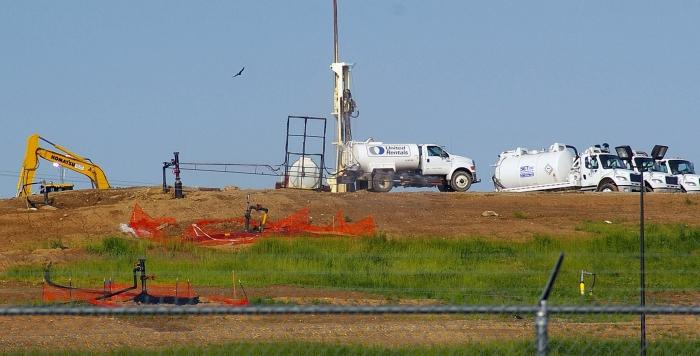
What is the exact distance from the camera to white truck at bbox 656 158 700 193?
151 feet

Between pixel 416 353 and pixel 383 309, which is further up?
pixel 383 309

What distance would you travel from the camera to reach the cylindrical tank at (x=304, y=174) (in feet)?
147

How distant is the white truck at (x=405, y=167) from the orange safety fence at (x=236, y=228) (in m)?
9.16

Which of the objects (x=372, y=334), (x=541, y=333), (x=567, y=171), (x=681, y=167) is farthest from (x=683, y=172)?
(x=541, y=333)

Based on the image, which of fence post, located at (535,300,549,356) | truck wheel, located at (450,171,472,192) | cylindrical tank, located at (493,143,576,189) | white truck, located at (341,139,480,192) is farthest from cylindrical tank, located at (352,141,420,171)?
fence post, located at (535,300,549,356)

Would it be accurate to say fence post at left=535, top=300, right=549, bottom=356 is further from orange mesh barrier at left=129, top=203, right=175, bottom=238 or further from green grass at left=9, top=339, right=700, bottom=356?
orange mesh barrier at left=129, top=203, right=175, bottom=238

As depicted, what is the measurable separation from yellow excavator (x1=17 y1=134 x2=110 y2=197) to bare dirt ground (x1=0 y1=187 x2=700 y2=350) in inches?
155

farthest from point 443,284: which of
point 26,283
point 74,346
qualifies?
point 74,346

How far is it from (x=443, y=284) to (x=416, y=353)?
1120 centimetres

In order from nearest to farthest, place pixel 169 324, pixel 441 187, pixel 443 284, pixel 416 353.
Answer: pixel 416 353
pixel 169 324
pixel 443 284
pixel 441 187

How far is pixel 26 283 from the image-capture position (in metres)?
24.2

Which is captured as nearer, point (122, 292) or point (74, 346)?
point (74, 346)

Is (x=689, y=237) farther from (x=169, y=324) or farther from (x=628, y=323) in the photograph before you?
(x=169, y=324)

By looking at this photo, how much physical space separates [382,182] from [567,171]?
22.6ft
